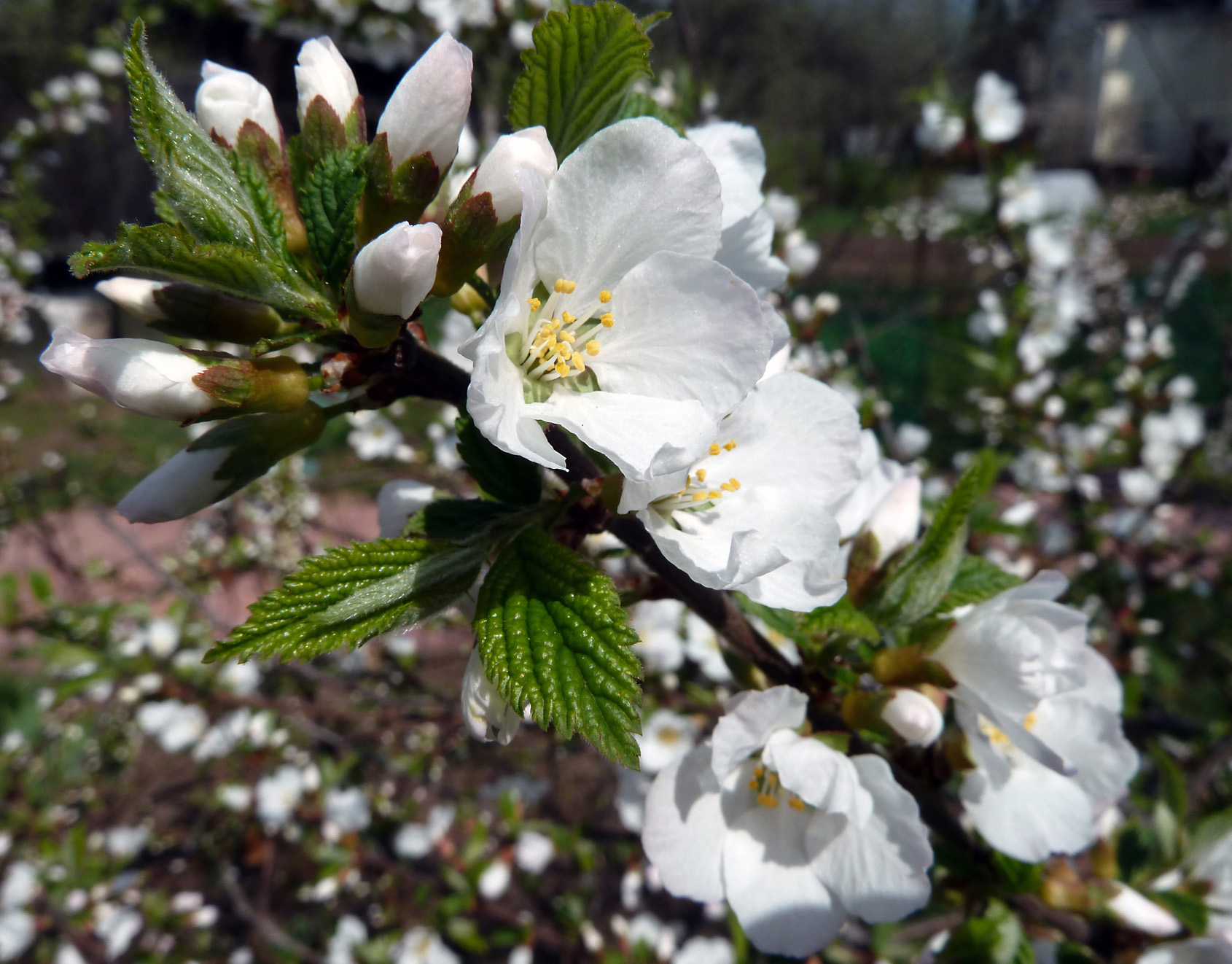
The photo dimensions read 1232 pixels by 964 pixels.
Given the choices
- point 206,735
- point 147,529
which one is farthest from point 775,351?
point 147,529

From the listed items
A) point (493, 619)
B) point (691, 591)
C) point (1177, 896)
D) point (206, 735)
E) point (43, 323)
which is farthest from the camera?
point (43, 323)

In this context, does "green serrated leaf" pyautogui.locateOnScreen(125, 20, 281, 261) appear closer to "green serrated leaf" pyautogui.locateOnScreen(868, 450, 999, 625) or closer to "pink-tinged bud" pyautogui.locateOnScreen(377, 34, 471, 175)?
"pink-tinged bud" pyautogui.locateOnScreen(377, 34, 471, 175)

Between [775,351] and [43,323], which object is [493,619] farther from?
[43,323]

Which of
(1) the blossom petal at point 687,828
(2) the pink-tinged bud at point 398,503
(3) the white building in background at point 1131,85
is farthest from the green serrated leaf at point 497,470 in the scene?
(3) the white building in background at point 1131,85

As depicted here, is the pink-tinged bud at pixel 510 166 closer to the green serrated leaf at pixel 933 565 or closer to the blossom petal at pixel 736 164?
the blossom petal at pixel 736 164


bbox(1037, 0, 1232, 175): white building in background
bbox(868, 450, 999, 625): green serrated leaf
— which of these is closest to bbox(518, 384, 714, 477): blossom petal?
bbox(868, 450, 999, 625): green serrated leaf
